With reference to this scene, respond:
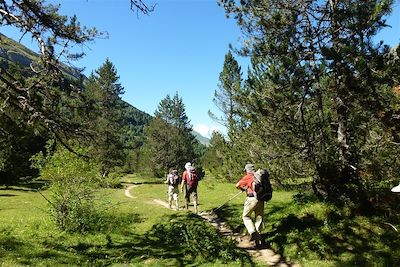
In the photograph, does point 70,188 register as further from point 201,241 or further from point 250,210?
point 250,210

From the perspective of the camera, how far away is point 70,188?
1548cm

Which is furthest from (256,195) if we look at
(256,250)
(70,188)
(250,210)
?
(70,188)

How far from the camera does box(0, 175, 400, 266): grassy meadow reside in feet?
36.3

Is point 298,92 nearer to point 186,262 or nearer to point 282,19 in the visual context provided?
point 282,19

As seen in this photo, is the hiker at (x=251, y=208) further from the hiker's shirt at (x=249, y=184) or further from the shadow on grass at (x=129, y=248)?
the shadow on grass at (x=129, y=248)

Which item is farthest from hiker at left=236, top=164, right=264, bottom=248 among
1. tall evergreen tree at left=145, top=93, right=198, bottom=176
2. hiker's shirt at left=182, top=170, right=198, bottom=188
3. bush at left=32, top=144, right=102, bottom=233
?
tall evergreen tree at left=145, top=93, right=198, bottom=176

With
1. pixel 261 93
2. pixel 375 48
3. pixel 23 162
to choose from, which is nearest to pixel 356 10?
pixel 375 48

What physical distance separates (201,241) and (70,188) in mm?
5915

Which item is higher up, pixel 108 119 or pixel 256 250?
pixel 108 119

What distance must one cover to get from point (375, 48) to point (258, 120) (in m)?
5.53

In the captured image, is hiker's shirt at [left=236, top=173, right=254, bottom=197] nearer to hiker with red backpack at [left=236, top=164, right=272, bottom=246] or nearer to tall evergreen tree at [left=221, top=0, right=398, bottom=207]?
hiker with red backpack at [left=236, top=164, right=272, bottom=246]

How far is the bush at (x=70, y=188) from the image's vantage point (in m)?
15.1

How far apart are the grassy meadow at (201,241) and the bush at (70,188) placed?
0.49 metres

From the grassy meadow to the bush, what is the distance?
1.61 feet
